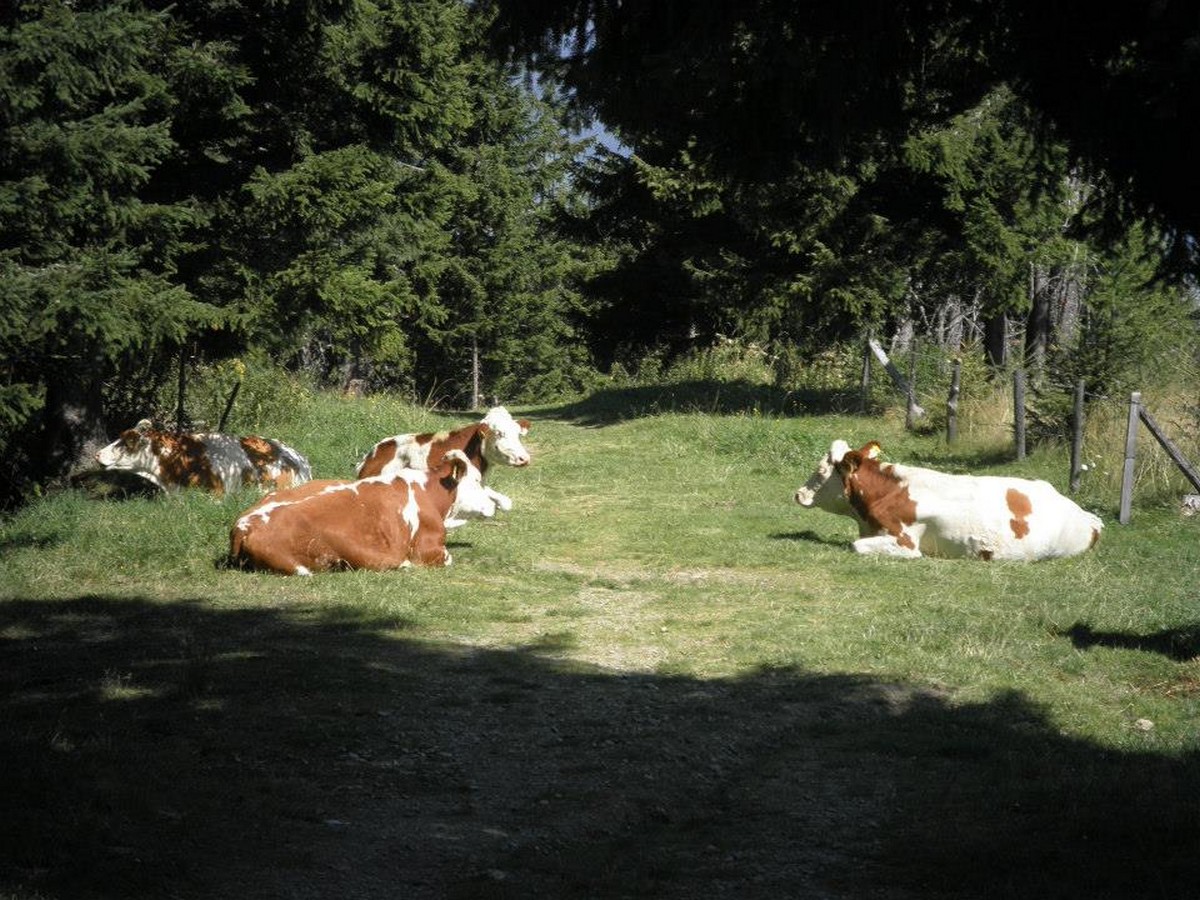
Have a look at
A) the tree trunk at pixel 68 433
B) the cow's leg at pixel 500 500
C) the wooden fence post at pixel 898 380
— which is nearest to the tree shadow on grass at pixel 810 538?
the cow's leg at pixel 500 500

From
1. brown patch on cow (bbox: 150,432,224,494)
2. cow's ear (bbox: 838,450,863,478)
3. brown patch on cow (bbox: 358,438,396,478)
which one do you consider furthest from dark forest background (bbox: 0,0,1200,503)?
cow's ear (bbox: 838,450,863,478)

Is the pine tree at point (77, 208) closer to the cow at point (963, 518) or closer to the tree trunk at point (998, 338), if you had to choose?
the cow at point (963, 518)

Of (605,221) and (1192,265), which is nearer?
(1192,265)

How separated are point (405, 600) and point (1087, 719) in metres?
5.01

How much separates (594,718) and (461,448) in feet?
26.2

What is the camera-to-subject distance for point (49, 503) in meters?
13.9

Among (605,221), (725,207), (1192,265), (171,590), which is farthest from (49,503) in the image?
(605,221)

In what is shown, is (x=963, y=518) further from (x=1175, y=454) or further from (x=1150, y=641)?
(x=1150, y=641)

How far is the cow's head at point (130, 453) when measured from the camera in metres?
15.3

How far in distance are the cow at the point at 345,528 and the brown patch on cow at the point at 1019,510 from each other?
5130 mm

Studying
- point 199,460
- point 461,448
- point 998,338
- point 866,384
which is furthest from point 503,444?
point 998,338

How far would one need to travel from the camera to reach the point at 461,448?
1530cm

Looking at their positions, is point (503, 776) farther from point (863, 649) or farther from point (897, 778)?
point (863, 649)

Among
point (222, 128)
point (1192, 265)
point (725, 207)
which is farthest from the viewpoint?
point (725, 207)
